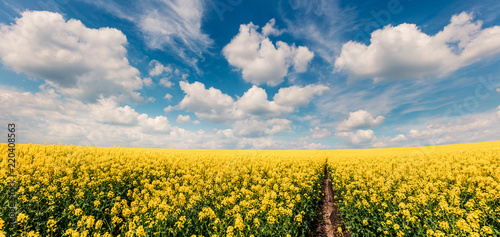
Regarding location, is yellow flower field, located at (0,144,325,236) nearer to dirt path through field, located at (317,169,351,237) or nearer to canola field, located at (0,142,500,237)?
canola field, located at (0,142,500,237)

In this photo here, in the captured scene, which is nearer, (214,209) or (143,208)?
(143,208)

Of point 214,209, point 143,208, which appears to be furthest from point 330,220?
point 143,208

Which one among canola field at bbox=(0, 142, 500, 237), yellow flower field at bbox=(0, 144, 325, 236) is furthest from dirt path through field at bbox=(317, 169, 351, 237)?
yellow flower field at bbox=(0, 144, 325, 236)

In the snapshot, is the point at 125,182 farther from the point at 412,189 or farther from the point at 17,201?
the point at 412,189

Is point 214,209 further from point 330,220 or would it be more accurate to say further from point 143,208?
point 330,220

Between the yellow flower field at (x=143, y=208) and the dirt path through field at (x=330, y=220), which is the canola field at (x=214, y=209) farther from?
the dirt path through field at (x=330, y=220)

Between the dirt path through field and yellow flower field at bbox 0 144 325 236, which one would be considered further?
the dirt path through field

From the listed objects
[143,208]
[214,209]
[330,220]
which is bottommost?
[330,220]

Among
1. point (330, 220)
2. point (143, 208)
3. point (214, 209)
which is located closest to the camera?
point (143, 208)

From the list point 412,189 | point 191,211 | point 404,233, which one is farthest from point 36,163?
point 412,189

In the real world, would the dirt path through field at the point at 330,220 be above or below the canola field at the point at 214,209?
below

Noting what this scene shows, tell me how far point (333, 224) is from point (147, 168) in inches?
516

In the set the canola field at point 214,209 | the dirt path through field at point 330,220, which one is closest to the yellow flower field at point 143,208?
the canola field at point 214,209

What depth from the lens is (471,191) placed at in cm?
1053
